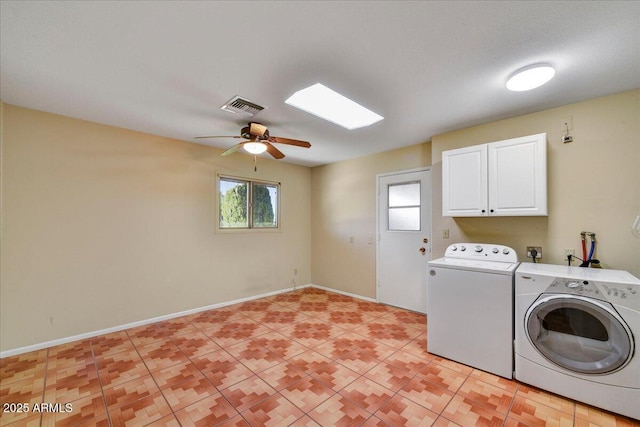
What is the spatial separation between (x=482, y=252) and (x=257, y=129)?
9.32 feet

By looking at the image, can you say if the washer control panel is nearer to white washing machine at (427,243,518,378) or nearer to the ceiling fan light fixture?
white washing machine at (427,243,518,378)

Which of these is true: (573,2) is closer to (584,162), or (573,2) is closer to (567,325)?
(584,162)

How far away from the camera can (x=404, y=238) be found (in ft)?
13.5

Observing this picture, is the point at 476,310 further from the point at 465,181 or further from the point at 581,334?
the point at 465,181

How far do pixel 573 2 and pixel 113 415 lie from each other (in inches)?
150

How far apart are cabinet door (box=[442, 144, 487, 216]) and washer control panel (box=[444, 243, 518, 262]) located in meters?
0.38

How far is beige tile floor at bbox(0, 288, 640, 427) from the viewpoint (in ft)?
5.97

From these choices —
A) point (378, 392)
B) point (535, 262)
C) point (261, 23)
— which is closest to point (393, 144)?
point (535, 262)

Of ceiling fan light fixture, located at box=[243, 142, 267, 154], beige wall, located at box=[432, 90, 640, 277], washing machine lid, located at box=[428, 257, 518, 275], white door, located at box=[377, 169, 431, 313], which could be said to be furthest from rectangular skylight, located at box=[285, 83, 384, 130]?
washing machine lid, located at box=[428, 257, 518, 275]

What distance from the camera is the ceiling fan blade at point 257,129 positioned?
2865 millimetres

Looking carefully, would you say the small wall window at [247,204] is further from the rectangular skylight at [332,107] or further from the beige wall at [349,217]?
the rectangular skylight at [332,107]

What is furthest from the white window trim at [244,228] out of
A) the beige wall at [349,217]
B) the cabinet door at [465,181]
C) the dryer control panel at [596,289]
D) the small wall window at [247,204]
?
the dryer control panel at [596,289]

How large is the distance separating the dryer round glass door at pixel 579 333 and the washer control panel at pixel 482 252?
67 centimetres

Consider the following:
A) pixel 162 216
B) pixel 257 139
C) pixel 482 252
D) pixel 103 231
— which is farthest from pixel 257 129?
pixel 482 252
